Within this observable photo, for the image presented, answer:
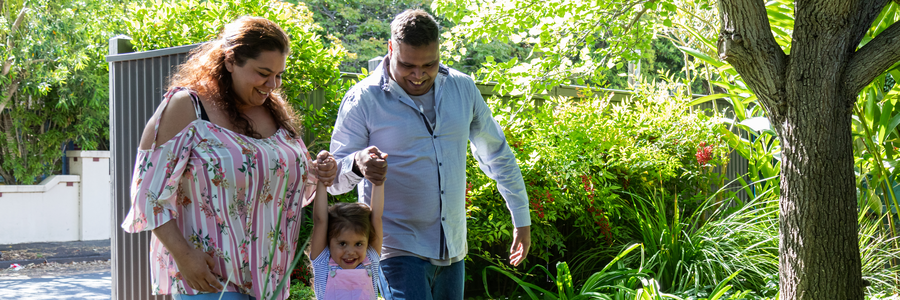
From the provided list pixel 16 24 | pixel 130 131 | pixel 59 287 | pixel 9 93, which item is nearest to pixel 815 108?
pixel 130 131

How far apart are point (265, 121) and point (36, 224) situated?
12.3m

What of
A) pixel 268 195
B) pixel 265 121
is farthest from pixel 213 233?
pixel 265 121

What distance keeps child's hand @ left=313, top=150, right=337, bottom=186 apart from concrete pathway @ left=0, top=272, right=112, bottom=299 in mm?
6466

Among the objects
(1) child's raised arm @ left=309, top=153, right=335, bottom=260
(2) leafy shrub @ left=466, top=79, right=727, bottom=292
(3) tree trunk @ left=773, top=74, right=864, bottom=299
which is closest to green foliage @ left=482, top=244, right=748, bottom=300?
(2) leafy shrub @ left=466, top=79, right=727, bottom=292

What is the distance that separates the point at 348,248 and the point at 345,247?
1 cm

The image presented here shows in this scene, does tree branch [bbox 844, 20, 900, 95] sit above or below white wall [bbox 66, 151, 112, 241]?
above

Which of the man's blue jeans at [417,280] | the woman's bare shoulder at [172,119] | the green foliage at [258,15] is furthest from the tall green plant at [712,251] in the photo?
the woman's bare shoulder at [172,119]

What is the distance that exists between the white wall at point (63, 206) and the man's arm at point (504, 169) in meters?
11.9

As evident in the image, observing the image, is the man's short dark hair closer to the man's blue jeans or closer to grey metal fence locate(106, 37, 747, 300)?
the man's blue jeans

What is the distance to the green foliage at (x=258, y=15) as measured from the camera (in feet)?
14.4

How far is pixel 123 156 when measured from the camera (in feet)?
13.8

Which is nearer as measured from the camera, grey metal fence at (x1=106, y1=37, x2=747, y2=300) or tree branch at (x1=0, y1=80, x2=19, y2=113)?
grey metal fence at (x1=106, y1=37, x2=747, y2=300)

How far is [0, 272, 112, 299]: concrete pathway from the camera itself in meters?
7.55

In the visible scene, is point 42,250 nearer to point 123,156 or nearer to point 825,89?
point 123,156
